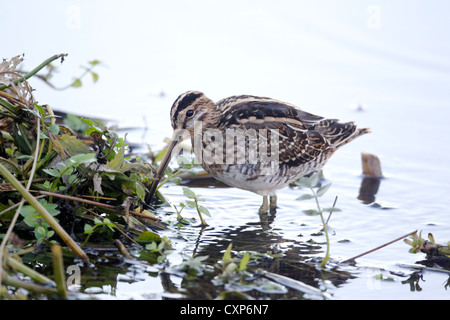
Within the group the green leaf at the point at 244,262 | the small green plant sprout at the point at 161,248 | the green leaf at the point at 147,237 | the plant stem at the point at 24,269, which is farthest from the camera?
the green leaf at the point at 147,237

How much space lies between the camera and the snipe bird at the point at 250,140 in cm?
553

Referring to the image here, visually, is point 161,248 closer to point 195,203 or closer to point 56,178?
point 195,203

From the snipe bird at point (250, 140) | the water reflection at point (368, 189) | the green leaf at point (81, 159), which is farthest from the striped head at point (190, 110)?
the water reflection at point (368, 189)

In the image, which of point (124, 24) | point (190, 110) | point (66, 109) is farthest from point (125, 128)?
point (124, 24)

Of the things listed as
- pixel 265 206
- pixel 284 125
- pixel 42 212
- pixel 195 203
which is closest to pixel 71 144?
pixel 195 203

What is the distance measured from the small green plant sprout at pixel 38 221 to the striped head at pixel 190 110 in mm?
1737

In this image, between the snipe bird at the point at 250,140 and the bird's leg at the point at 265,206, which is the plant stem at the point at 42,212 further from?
the bird's leg at the point at 265,206

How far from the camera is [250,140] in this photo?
5.58 meters

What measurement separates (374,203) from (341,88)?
123 inches

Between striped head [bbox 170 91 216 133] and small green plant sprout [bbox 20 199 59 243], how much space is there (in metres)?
1.74

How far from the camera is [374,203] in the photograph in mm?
5980

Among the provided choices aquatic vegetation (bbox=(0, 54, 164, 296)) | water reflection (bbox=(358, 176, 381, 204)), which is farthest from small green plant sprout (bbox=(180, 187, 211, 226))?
water reflection (bbox=(358, 176, 381, 204))
